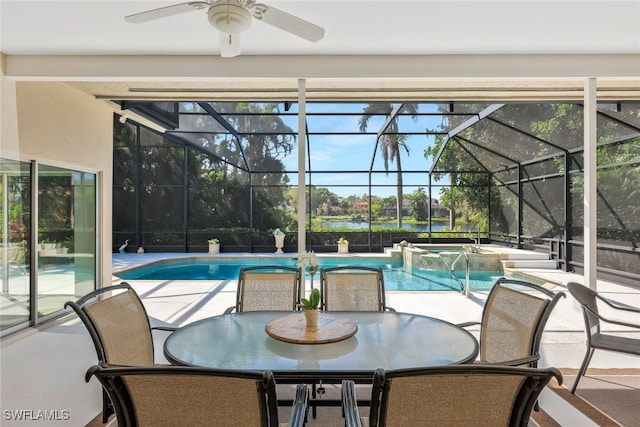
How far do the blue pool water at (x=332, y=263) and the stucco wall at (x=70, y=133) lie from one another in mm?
2984

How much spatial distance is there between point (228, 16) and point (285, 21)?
35 cm

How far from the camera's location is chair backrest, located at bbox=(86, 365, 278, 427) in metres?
1.00

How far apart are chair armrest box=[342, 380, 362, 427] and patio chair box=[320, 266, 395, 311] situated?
1133 mm

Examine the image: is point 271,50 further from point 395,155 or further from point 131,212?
point 131,212

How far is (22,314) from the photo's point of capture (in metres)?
4.08

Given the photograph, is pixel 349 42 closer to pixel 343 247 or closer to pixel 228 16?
pixel 228 16

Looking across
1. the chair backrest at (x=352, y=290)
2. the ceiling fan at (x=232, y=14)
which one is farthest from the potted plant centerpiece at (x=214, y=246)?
the ceiling fan at (x=232, y=14)

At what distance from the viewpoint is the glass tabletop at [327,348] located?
1583 millimetres

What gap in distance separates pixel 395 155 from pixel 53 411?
1083 cm

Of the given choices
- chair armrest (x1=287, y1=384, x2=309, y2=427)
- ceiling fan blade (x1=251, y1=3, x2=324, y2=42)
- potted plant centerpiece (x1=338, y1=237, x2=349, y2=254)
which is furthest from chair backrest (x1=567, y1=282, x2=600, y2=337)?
A: potted plant centerpiece (x1=338, y1=237, x2=349, y2=254)

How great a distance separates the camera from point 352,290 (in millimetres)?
2771

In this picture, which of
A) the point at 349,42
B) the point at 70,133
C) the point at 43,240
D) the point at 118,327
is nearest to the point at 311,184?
the point at 70,133

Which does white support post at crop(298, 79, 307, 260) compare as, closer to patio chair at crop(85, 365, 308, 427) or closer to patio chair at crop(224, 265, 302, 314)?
patio chair at crop(224, 265, 302, 314)

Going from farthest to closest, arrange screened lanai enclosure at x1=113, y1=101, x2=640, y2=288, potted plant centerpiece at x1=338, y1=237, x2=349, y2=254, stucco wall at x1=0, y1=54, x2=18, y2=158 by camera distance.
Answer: potted plant centerpiece at x1=338, y1=237, x2=349, y2=254, screened lanai enclosure at x1=113, y1=101, x2=640, y2=288, stucco wall at x1=0, y1=54, x2=18, y2=158
